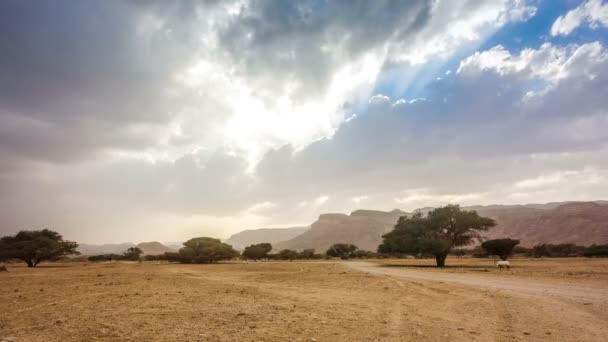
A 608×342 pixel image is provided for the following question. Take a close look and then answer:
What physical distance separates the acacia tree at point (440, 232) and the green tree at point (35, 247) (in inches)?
1756

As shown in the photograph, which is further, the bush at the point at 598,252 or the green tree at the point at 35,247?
the bush at the point at 598,252

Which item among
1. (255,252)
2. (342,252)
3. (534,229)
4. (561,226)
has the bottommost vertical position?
(342,252)

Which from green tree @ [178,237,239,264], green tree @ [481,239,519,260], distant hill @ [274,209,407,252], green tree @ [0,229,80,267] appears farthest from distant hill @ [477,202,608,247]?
green tree @ [0,229,80,267]

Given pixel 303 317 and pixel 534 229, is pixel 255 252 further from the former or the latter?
pixel 534 229

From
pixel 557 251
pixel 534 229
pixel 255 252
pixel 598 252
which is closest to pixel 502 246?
pixel 598 252

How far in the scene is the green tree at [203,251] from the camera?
5881 cm

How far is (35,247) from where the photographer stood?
4519 centimetres

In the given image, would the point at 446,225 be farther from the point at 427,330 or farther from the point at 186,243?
the point at 186,243

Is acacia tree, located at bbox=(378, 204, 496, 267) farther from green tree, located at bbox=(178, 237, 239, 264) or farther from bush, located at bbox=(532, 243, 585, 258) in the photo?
bush, located at bbox=(532, 243, 585, 258)

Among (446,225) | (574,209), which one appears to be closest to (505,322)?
(446,225)

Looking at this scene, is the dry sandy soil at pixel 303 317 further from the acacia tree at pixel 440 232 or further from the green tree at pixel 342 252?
the green tree at pixel 342 252

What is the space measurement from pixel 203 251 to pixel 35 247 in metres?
22.6

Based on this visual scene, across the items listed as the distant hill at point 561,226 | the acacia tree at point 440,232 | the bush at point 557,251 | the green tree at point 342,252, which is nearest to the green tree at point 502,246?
the acacia tree at point 440,232

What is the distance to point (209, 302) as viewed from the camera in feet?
39.5
